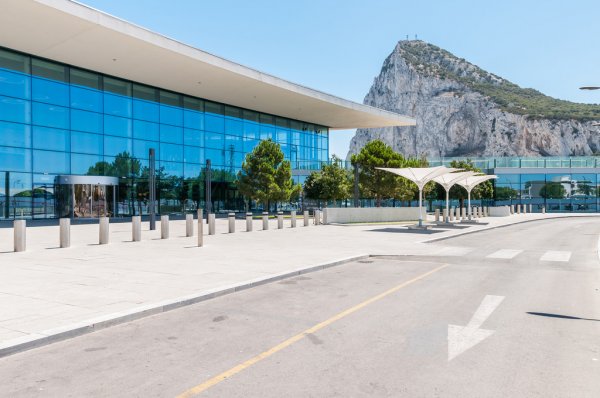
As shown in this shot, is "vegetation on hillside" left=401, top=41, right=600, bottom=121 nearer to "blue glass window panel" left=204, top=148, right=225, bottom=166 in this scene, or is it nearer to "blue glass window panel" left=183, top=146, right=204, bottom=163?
"blue glass window panel" left=204, top=148, right=225, bottom=166

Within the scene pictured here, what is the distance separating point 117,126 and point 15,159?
24.7 ft

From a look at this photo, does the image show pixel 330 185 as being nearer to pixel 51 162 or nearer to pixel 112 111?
pixel 112 111

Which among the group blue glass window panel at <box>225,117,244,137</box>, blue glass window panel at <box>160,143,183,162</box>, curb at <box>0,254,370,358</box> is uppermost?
blue glass window panel at <box>225,117,244,137</box>

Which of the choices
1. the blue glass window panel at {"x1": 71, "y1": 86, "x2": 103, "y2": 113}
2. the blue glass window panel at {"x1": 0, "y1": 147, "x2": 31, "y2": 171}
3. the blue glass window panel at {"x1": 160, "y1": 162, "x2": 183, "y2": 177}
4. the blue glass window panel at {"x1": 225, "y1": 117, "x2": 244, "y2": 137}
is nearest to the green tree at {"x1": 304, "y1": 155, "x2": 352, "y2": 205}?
the blue glass window panel at {"x1": 225, "y1": 117, "x2": 244, "y2": 137}

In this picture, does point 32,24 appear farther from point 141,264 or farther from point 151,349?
point 151,349

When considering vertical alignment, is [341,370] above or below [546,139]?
below

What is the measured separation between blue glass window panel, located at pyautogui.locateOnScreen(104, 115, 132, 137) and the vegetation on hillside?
5042 inches

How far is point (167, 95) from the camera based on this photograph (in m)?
38.2

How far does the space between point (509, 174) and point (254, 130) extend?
35.4 metres

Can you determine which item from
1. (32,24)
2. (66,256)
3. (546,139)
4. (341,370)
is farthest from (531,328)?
(546,139)

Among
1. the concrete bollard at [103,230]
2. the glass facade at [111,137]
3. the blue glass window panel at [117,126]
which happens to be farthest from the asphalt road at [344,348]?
the blue glass window panel at [117,126]

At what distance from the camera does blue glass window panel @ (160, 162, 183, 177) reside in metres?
37.6

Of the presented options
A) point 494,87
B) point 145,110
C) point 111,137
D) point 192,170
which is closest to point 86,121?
point 111,137

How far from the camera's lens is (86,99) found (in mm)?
32438
